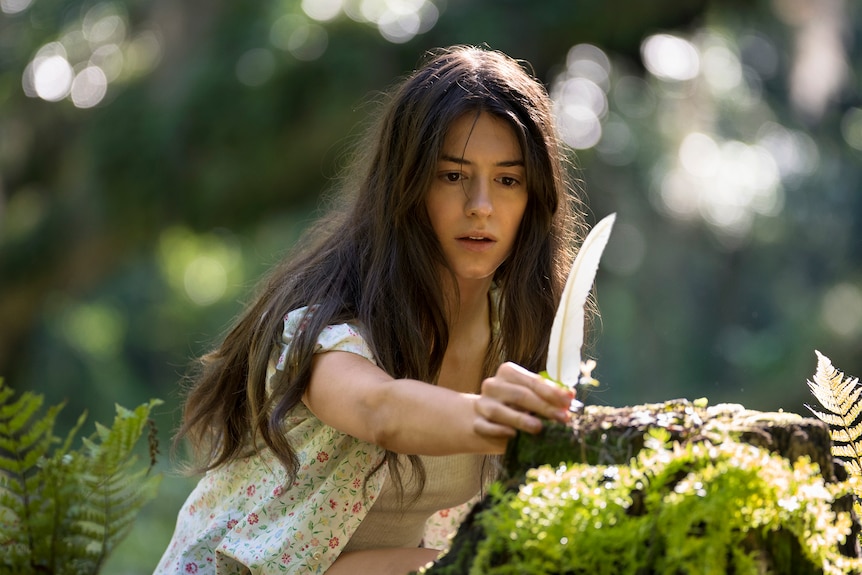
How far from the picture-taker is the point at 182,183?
6930 mm

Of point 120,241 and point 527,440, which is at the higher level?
point 120,241

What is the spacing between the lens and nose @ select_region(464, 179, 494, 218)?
2.09m

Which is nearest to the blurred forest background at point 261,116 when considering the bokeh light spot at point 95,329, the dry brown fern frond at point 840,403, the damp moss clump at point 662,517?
the dry brown fern frond at point 840,403

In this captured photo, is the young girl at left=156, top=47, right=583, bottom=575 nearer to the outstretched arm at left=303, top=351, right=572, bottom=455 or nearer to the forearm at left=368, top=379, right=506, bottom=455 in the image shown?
the outstretched arm at left=303, top=351, right=572, bottom=455

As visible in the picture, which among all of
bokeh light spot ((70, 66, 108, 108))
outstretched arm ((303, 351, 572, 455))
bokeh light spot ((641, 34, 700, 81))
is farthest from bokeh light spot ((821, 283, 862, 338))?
outstretched arm ((303, 351, 572, 455))

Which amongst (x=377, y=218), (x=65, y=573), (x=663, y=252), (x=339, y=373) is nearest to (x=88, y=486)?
(x=65, y=573)

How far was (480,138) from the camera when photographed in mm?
2131

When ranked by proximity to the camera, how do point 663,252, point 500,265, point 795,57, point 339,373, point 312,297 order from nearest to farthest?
point 339,373
point 312,297
point 500,265
point 795,57
point 663,252

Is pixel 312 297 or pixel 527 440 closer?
pixel 527 440

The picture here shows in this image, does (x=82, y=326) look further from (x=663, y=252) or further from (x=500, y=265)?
(x=500, y=265)

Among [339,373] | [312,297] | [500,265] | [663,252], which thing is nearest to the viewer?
[339,373]

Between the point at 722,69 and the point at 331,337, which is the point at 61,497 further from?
the point at 722,69

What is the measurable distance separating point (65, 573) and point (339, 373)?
537 mm

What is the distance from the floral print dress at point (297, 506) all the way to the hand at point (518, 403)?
518 mm
